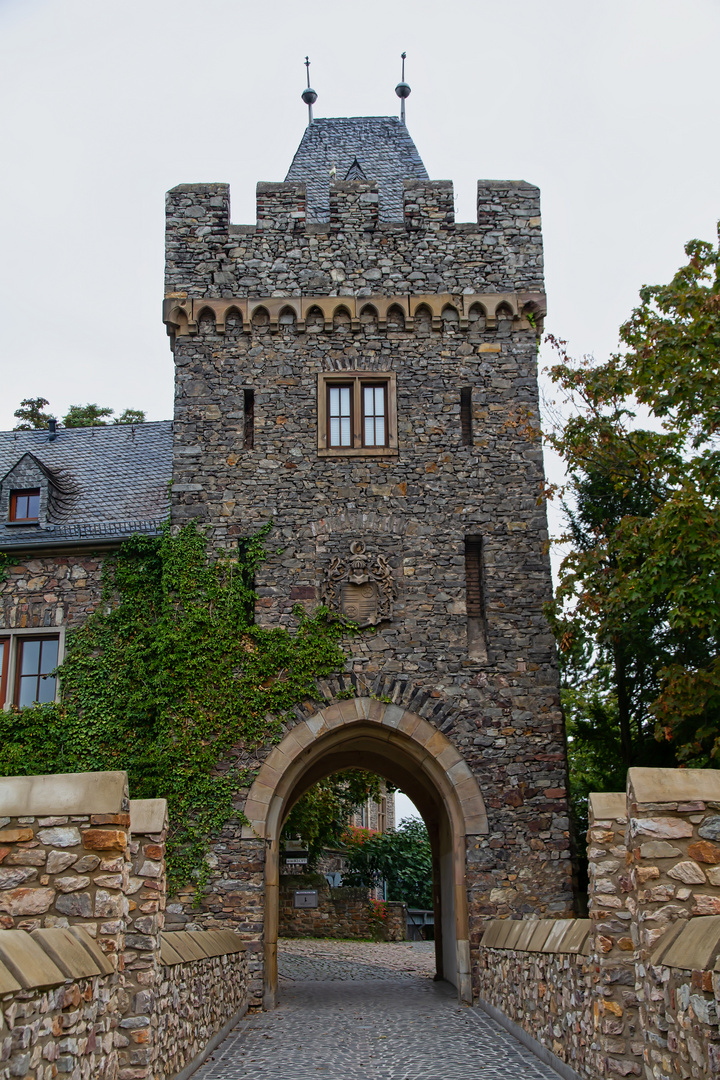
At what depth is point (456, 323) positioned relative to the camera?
13.6 metres

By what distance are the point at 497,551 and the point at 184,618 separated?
3.70 metres

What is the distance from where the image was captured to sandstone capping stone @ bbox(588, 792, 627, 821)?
645 cm

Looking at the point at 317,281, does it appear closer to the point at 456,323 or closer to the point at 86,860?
the point at 456,323

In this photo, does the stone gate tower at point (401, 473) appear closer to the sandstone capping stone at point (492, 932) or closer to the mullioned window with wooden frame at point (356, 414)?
the mullioned window with wooden frame at point (356, 414)

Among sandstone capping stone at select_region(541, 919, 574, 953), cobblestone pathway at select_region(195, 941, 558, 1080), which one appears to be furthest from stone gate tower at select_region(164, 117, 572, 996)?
sandstone capping stone at select_region(541, 919, 574, 953)

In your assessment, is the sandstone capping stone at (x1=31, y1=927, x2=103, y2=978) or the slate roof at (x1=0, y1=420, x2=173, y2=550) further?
the slate roof at (x1=0, y1=420, x2=173, y2=550)

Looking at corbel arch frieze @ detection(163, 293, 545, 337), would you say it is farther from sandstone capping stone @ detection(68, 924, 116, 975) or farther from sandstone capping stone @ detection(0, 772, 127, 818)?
sandstone capping stone @ detection(68, 924, 116, 975)

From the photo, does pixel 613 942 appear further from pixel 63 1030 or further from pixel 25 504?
pixel 25 504

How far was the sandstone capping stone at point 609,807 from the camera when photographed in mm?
6445

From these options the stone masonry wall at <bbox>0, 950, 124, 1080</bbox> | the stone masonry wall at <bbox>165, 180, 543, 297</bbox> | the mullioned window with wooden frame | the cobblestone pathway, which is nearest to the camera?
the stone masonry wall at <bbox>0, 950, 124, 1080</bbox>

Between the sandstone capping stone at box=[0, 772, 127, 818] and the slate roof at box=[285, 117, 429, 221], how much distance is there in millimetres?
11906

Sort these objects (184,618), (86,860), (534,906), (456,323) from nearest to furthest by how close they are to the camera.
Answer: (86,860), (534,906), (184,618), (456,323)

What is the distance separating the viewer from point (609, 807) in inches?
255

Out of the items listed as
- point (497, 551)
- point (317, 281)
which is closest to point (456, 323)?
point (317, 281)
